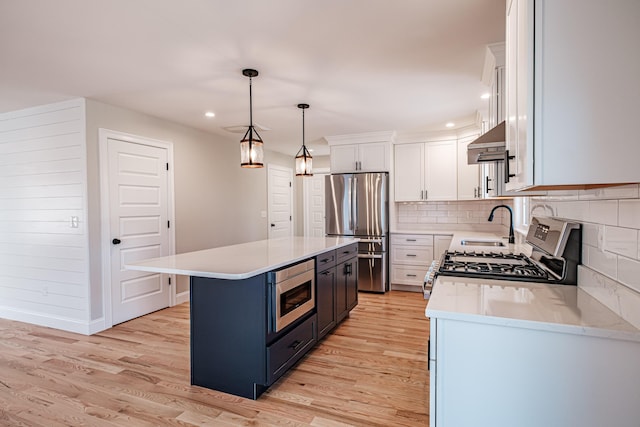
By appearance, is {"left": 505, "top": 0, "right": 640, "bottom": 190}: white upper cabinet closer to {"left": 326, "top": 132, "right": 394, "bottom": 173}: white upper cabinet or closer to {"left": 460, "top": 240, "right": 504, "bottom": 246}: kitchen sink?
{"left": 460, "top": 240, "right": 504, "bottom": 246}: kitchen sink

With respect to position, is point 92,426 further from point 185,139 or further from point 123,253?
point 185,139

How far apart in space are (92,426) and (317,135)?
421 centimetres

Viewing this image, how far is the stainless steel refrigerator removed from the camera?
4992mm

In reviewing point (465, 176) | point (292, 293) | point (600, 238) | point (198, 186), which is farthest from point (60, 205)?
point (465, 176)

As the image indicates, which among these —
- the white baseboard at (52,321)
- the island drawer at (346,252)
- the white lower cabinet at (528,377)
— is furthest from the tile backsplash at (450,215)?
the white baseboard at (52,321)

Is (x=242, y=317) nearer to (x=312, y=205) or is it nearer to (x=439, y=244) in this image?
(x=439, y=244)

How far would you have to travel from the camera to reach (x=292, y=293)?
2496mm

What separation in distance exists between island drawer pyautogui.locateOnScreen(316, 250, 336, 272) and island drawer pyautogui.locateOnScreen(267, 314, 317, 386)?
1.34ft

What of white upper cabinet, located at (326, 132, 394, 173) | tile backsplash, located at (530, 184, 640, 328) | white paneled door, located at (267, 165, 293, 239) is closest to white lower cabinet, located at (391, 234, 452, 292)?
white upper cabinet, located at (326, 132, 394, 173)

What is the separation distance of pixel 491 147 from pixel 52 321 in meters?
4.40

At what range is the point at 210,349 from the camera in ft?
7.68

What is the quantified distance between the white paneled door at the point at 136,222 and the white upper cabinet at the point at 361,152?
2.41m

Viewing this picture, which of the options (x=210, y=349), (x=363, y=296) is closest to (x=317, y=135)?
(x=363, y=296)

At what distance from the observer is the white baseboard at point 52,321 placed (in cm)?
346
